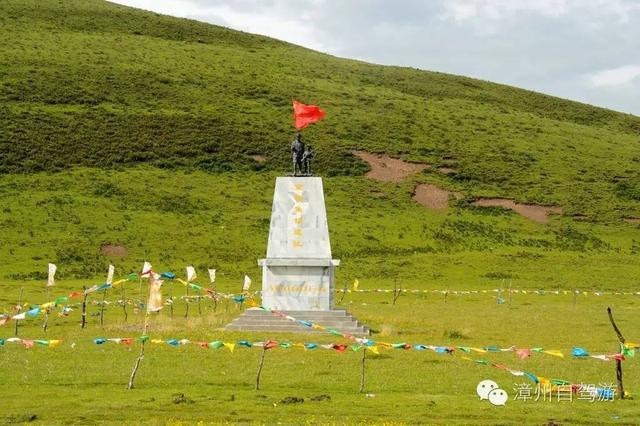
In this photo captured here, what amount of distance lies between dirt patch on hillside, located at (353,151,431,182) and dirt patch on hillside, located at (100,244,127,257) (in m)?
34.5

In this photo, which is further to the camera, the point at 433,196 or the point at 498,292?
the point at 433,196

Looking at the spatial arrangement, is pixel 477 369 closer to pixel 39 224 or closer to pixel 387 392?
pixel 387 392

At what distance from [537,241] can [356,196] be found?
709 inches

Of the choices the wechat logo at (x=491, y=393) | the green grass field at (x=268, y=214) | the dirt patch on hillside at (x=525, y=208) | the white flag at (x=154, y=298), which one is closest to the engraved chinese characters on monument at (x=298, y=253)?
the green grass field at (x=268, y=214)

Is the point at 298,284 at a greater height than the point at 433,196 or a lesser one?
lesser

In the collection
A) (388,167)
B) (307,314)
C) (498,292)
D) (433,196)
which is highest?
(388,167)

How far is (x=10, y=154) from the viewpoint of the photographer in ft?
Answer: 292

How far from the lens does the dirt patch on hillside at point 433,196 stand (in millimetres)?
89562

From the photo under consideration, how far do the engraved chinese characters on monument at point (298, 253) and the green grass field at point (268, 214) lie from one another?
269cm

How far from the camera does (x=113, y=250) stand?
6706 centimetres

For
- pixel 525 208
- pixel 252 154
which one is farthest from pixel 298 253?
pixel 252 154

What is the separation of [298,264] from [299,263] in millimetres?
55

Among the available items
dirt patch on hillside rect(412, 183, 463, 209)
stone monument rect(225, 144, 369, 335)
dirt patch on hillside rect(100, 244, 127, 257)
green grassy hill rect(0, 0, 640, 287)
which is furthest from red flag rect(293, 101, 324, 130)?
dirt patch on hillside rect(412, 183, 463, 209)

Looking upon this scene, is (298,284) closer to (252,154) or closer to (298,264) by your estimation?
(298,264)
